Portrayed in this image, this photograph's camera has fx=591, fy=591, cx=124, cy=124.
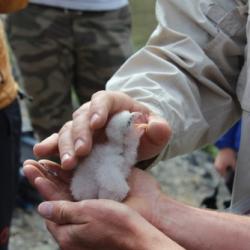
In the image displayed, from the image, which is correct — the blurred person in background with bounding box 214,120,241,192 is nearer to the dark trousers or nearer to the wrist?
the dark trousers

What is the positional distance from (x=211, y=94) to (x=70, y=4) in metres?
1.57

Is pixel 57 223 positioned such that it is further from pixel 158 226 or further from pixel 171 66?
pixel 171 66

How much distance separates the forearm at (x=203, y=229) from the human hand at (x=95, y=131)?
133mm

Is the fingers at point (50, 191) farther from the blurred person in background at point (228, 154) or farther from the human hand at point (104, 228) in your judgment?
the blurred person in background at point (228, 154)

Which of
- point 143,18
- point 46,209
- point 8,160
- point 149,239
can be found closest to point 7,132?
point 8,160

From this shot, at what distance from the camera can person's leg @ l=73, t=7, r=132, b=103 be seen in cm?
289

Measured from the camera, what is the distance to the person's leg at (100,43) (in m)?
2.89

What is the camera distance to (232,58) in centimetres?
148

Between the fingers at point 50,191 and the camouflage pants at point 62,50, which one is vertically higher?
the fingers at point 50,191

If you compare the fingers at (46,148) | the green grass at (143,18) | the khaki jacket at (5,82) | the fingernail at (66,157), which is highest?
the fingernail at (66,157)

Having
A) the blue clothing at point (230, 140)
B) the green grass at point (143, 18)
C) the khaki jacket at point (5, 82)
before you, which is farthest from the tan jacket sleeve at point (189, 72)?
the green grass at point (143, 18)

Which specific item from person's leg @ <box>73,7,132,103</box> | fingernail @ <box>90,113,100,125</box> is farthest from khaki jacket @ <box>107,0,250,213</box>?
person's leg @ <box>73,7,132,103</box>

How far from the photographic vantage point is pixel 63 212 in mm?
1129

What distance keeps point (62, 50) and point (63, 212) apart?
193 cm
